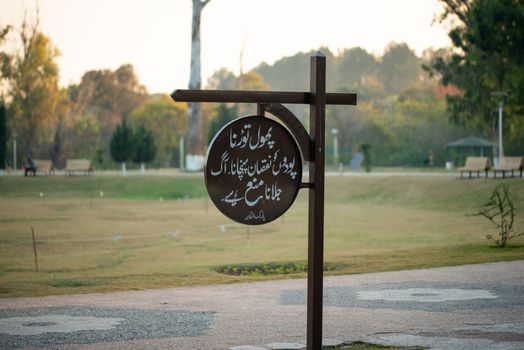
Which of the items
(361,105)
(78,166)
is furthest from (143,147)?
(361,105)

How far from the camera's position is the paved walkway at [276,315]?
905 centimetres

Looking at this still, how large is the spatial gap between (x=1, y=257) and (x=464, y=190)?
19523mm

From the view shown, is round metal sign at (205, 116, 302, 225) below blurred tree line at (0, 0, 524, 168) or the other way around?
below

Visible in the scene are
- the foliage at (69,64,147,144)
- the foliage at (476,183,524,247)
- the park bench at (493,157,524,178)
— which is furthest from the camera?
the foliage at (69,64,147,144)

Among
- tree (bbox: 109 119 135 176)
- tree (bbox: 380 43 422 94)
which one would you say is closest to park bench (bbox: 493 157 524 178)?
tree (bbox: 109 119 135 176)

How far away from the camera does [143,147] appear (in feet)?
183

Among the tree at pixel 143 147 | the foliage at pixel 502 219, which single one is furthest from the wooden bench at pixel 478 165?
the tree at pixel 143 147

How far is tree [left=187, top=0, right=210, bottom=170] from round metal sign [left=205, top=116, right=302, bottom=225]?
1617 inches

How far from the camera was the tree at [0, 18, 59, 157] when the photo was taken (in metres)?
59.8

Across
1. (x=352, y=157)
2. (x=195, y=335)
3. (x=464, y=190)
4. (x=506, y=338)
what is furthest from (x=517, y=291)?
(x=352, y=157)

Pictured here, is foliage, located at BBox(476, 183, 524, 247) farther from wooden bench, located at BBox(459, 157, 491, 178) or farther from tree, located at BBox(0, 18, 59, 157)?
tree, located at BBox(0, 18, 59, 157)

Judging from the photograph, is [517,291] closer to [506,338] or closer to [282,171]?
[506,338]

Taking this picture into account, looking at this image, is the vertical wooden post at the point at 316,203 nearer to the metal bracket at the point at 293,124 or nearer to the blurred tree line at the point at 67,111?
the metal bracket at the point at 293,124

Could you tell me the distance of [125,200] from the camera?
39594 millimetres
